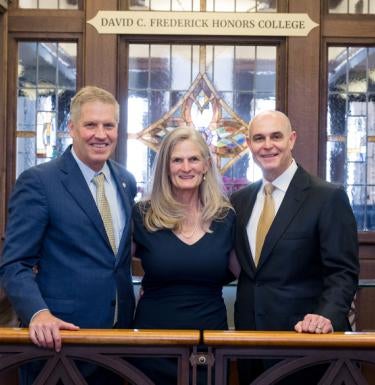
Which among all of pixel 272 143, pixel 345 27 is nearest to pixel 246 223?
pixel 272 143

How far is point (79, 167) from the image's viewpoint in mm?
2180

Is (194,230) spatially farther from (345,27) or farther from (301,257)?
(345,27)

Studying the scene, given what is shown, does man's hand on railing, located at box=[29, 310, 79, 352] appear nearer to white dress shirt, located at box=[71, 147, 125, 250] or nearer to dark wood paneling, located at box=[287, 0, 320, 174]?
white dress shirt, located at box=[71, 147, 125, 250]

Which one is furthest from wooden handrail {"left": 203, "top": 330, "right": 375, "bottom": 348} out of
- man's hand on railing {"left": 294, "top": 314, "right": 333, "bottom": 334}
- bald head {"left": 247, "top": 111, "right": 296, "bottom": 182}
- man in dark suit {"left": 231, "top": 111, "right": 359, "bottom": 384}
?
bald head {"left": 247, "top": 111, "right": 296, "bottom": 182}

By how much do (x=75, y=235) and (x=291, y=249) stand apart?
2.24 ft

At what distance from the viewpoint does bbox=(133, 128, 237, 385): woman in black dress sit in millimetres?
2191

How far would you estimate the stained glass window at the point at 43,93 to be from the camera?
4488 mm

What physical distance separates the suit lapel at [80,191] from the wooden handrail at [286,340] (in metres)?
0.57

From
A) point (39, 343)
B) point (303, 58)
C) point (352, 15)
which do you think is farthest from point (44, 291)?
point (352, 15)

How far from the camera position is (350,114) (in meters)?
4.50

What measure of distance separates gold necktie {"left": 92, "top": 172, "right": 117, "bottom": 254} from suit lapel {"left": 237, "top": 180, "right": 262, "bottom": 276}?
426 millimetres

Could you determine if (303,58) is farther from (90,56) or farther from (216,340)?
(216,340)

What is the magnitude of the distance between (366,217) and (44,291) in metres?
2.97

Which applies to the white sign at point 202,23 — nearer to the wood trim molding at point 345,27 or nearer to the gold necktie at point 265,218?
the wood trim molding at point 345,27
